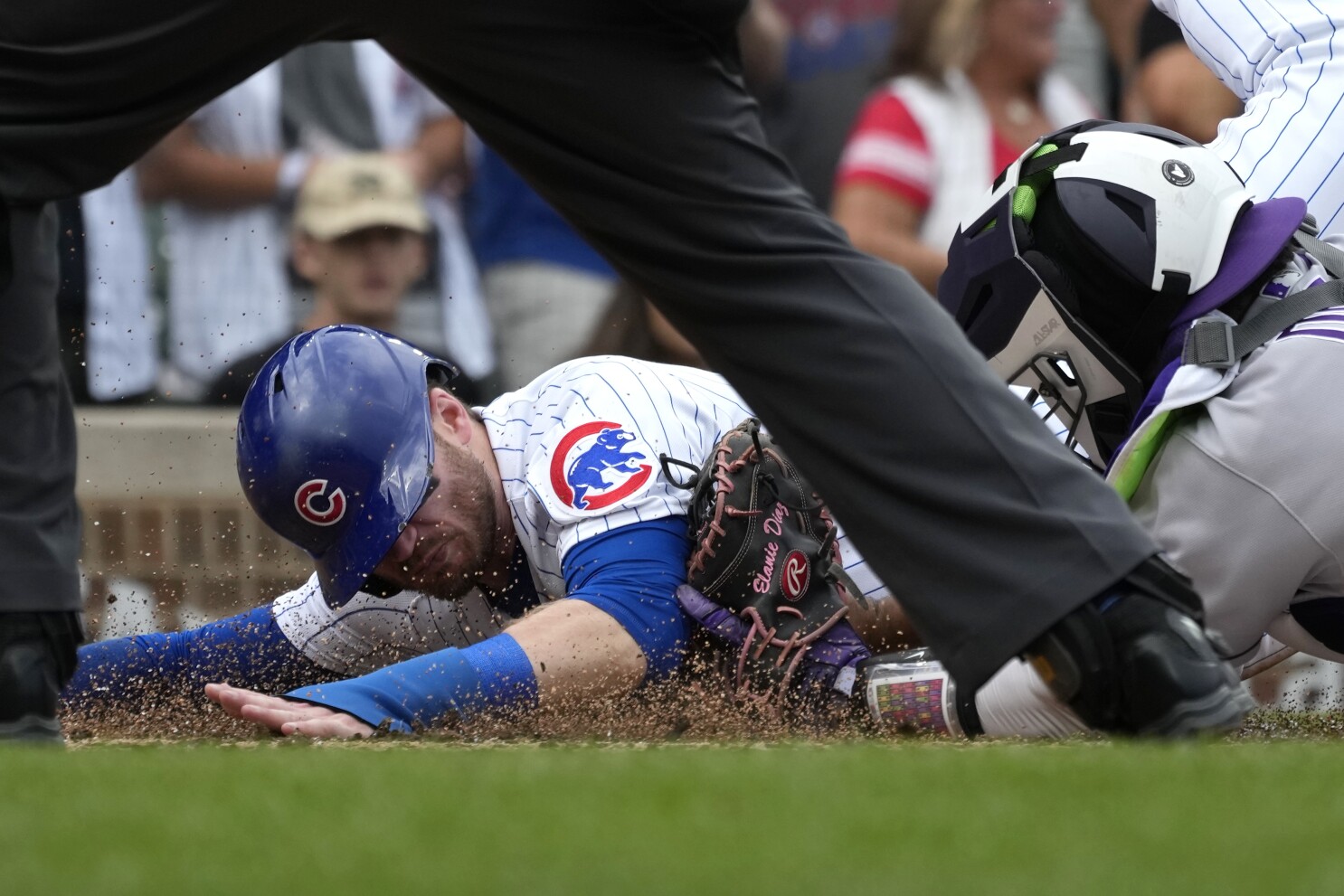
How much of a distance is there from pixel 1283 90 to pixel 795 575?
1.64 meters

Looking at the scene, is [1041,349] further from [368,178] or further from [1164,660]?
[368,178]

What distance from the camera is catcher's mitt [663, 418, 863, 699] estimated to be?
168 inches

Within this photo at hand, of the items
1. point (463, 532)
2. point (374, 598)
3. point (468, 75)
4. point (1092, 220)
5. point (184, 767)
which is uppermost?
point (468, 75)

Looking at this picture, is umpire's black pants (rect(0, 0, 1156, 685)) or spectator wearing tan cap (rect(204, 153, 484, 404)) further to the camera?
spectator wearing tan cap (rect(204, 153, 484, 404))

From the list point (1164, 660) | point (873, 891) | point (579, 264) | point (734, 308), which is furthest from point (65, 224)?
point (873, 891)

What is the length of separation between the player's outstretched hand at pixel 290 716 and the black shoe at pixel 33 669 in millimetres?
569

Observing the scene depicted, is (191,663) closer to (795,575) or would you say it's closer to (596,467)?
(596,467)

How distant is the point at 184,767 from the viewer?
254 centimetres

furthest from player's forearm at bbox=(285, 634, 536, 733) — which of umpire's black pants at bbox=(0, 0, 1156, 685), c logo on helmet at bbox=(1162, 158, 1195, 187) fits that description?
c logo on helmet at bbox=(1162, 158, 1195, 187)

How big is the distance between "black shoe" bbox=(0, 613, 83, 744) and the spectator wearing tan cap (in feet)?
14.4

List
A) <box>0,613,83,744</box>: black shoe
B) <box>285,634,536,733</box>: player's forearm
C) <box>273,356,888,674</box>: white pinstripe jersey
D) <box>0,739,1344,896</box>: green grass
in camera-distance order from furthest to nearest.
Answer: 1. <box>273,356,888,674</box>: white pinstripe jersey
2. <box>285,634,536,733</box>: player's forearm
3. <box>0,613,83,744</box>: black shoe
4. <box>0,739,1344,896</box>: green grass

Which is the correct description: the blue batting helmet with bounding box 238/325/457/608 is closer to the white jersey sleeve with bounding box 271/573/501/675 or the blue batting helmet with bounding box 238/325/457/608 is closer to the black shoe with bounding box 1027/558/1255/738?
the white jersey sleeve with bounding box 271/573/501/675

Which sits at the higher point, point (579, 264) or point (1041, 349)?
point (1041, 349)

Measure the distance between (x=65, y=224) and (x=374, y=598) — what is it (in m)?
3.35
